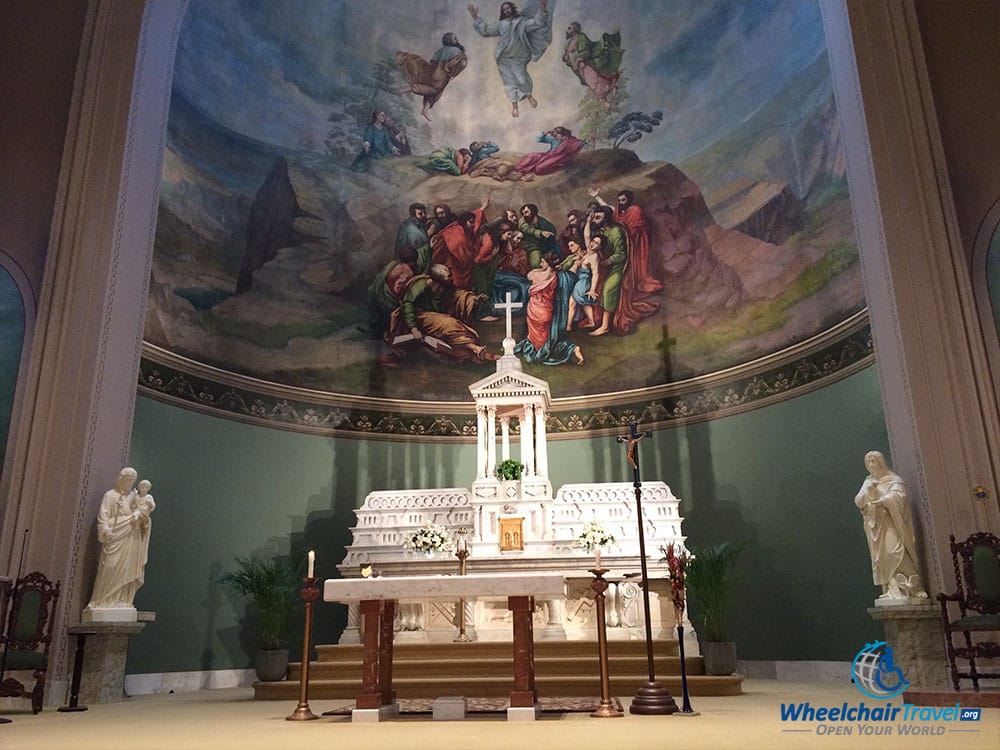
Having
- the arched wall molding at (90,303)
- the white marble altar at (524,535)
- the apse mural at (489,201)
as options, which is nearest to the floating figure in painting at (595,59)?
the apse mural at (489,201)

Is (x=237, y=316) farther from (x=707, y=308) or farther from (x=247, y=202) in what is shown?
(x=707, y=308)

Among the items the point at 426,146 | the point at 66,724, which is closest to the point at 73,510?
the point at 66,724

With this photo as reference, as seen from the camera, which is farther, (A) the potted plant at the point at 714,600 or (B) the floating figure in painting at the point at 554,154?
(B) the floating figure in painting at the point at 554,154

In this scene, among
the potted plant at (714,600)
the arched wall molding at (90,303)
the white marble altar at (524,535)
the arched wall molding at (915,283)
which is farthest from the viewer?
the white marble altar at (524,535)

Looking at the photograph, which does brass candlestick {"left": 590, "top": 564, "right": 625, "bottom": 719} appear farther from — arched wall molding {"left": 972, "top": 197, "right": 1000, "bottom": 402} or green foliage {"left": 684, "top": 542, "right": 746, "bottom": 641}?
arched wall molding {"left": 972, "top": 197, "right": 1000, "bottom": 402}

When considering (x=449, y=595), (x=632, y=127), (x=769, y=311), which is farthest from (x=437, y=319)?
(x=449, y=595)

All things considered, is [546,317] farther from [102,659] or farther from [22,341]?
[102,659]

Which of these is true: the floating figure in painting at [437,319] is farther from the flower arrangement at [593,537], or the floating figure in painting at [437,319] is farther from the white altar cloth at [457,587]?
the white altar cloth at [457,587]

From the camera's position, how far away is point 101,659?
29.7ft

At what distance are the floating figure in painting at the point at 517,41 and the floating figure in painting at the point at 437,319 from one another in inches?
160

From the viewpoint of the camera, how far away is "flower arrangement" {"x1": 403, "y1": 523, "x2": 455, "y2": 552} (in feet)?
36.8

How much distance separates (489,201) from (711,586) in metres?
9.49

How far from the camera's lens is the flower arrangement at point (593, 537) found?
35.9 ft

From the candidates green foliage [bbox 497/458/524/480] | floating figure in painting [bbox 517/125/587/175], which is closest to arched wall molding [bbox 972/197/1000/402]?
green foliage [bbox 497/458/524/480]
